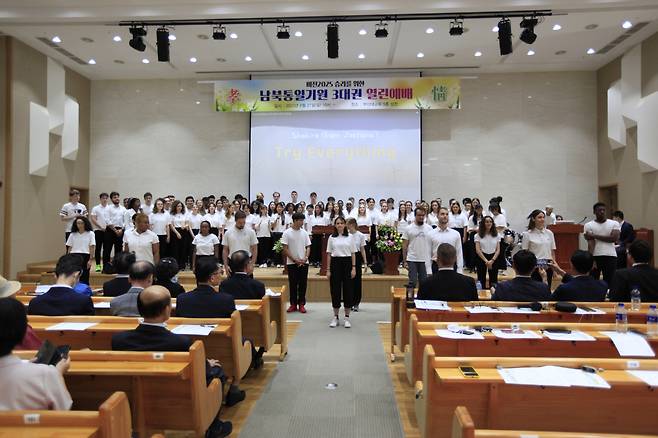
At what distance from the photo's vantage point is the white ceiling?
8430 millimetres

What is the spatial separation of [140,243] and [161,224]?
123 inches

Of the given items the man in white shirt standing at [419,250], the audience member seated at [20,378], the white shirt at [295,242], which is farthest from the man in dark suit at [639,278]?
the audience member seated at [20,378]

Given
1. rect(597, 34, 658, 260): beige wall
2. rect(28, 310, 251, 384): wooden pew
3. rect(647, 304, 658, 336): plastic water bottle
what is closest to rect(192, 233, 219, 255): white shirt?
rect(28, 310, 251, 384): wooden pew

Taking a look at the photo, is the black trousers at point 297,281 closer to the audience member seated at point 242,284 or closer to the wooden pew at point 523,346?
the audience member seated at point 242,284

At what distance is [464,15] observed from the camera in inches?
338

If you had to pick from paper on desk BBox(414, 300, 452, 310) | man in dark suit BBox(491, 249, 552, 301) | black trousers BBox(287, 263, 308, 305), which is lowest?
black trousers BBox(287, 263, 308, 305)

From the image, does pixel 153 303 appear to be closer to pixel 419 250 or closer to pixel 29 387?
pixel 29 387

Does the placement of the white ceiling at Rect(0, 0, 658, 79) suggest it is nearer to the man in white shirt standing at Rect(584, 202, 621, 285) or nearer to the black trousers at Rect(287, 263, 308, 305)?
the man in white shirt standing at Rect(584, 202, 621, 285)

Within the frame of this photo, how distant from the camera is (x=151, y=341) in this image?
259 centimetres

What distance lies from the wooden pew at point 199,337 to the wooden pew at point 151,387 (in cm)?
68

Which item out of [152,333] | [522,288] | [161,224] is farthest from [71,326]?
[161,224]

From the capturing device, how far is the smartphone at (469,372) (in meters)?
2.09

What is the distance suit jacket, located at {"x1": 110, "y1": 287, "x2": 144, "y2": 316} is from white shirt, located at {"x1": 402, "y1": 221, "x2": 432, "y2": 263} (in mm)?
3694

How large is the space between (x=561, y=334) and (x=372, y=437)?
53.6 inches
